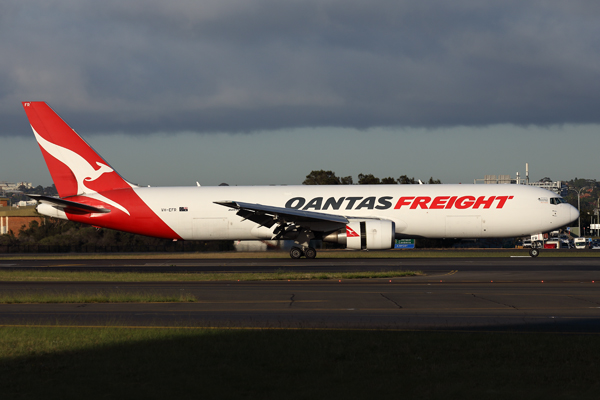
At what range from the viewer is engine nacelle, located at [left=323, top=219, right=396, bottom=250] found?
1331 inches

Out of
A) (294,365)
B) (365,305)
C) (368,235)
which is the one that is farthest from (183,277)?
(294,365)

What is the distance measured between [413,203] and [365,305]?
21921 mm

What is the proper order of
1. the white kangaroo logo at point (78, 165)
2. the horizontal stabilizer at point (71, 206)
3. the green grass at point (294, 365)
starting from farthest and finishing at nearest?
1. the white kangaroo logo at point (78, 165)
2. the horizontal stabilizer at point (71, 206)
3. the green grass at point (294, 365)

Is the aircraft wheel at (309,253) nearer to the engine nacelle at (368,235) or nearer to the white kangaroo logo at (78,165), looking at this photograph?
the engine nacelle at (368,235)

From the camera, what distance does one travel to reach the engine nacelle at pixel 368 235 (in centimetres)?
3381

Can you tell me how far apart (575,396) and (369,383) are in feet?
8.18

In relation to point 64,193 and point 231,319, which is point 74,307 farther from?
point 64,193

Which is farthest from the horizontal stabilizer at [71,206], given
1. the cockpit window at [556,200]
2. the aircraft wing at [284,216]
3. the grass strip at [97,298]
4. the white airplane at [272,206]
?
the cockpit window at [556,200]

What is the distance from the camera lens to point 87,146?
128 feet

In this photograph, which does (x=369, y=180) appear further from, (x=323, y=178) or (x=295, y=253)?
(x=295, y=253)

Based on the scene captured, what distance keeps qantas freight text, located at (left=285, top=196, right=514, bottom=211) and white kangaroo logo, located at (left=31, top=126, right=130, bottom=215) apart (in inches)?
544

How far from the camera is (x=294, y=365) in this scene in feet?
28.5

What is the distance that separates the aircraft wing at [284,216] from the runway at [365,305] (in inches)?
432

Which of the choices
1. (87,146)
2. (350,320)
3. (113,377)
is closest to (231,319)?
(350,320)
